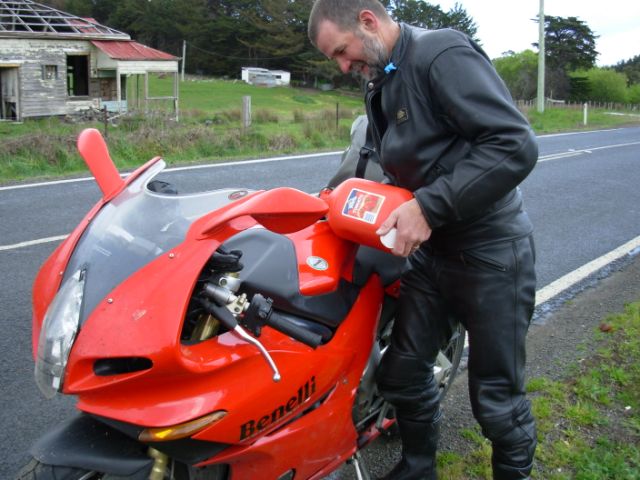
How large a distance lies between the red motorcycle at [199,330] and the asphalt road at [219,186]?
1.40 metres

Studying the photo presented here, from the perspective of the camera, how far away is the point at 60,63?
26703 mm

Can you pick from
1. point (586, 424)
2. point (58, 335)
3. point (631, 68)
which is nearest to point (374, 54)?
point (58, 335)

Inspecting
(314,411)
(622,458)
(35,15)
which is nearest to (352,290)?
(314,411)

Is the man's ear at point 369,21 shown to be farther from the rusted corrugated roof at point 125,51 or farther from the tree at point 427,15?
the tree at point 427,15

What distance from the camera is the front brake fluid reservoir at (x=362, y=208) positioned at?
87.1 inches

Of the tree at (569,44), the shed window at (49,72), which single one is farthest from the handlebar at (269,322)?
the tree at (569,44)

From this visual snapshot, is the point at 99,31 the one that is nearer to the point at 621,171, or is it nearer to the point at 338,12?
the point at 621,171

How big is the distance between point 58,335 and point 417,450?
5.54 ft

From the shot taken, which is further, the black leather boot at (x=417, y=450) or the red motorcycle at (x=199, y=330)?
the black leather boot at (x=417, y=450)

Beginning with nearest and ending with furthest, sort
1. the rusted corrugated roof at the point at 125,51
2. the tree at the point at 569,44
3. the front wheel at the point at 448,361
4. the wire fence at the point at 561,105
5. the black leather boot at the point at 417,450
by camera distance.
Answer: the black leather boot at the point at 417,450 < the front wheel at the point at 448,361 < the rusted corrugated roof at the point at 125,51 < the wire fence at the point at 561,105 < the tree at the point at 569,44

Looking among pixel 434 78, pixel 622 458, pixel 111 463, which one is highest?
pixel 434 78

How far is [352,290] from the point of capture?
7.89 feet

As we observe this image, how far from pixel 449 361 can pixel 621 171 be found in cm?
1060

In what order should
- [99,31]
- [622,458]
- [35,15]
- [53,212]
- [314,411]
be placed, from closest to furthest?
[314,411], [622,458], [53,212], [35,15], [99,31]
